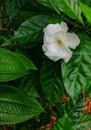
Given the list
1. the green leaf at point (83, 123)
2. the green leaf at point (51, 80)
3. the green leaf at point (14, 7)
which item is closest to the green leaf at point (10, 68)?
the green leaf at point (51, 80)

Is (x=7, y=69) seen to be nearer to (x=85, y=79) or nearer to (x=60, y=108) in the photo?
(x=85, y=79)

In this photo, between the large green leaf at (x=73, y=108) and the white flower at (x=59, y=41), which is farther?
the large green leaf at (x=73, y=108)

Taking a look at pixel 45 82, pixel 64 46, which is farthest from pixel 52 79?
pixel 64 46

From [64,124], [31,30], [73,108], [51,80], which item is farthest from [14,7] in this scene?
[64,124]

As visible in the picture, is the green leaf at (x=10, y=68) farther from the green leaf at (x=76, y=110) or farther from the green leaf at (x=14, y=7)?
the green leaf at (x=76, y=110)

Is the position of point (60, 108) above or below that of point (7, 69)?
below

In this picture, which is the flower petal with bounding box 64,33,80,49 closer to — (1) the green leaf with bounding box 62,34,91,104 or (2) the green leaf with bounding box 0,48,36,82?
(1) the green leaf with bounding box 62,34,91,104

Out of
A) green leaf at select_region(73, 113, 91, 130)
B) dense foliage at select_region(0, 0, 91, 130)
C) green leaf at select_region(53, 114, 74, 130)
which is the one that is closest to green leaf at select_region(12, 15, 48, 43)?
dense foliage at select_region(0, 0, 91, 130)
